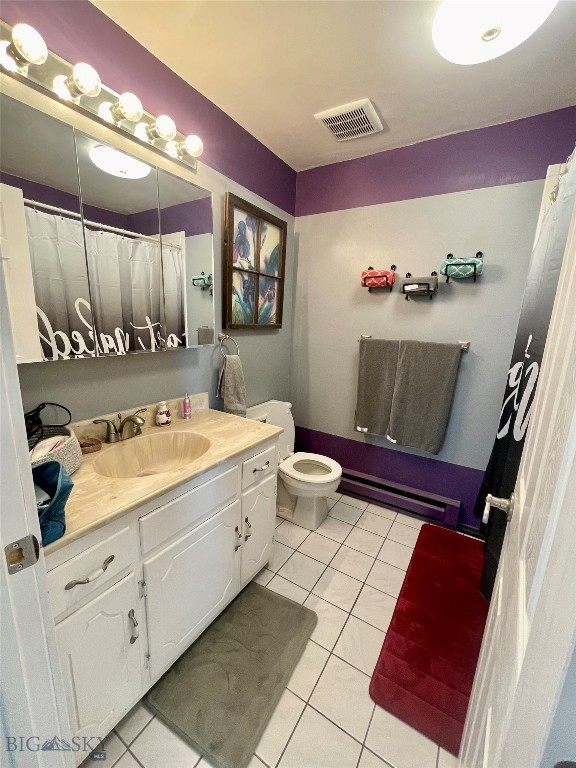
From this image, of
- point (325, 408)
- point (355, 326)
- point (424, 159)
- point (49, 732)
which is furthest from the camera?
point (325, 408)

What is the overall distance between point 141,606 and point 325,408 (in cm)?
179

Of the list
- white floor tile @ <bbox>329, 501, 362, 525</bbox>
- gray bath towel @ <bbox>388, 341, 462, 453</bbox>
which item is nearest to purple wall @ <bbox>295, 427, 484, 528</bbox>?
gray bath towel @ <bbox>388, 341, 462, 453</bbox>

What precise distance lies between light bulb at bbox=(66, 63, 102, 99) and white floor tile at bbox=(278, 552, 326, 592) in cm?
224

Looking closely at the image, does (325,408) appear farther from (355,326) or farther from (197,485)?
(197,485)

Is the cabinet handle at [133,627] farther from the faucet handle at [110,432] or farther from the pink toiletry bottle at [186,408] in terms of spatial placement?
the pink toiletry bottle at [186,408]

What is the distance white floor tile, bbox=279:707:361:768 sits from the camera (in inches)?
37.8

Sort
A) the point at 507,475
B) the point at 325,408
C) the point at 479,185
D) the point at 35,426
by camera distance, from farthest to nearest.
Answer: the point at 325,408, the point at 479,185, the point at 507,475, the point at 35,426

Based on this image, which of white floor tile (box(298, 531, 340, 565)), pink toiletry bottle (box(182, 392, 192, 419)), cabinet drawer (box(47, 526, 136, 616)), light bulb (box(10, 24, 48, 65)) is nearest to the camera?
cabinet drawer (box(47, 526, 136, 616))

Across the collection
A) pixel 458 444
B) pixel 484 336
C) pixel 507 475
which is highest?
pixel 484 336

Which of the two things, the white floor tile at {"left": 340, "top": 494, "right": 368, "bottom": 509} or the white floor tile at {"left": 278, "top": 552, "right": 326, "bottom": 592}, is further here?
the white floor tile at {"left": 340, "top": 494, "right": 368, "bottom": 509}

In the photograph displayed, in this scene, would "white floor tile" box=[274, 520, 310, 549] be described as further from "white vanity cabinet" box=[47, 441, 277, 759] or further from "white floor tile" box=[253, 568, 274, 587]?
"white vanity cabinet" box=[47, 441, 277, 759]

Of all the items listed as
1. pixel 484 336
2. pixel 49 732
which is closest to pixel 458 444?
pixel 484 336

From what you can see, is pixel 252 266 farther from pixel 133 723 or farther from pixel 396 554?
pixel 133 723

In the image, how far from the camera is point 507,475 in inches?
50.4
